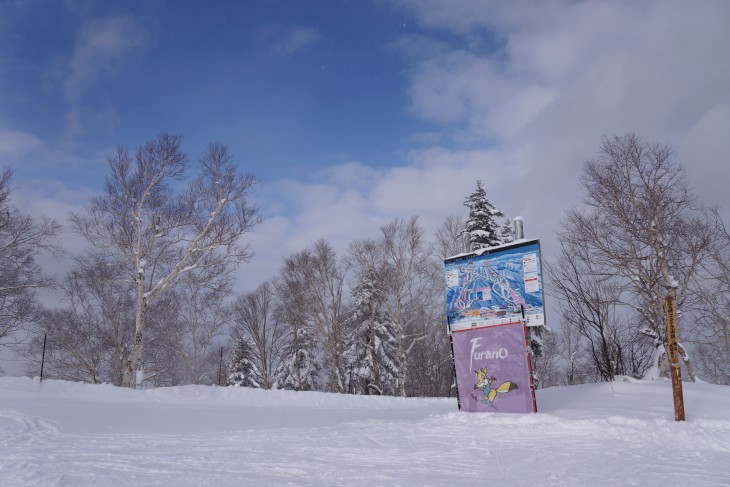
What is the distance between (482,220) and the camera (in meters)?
22.5

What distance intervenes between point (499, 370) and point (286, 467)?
5.60 m

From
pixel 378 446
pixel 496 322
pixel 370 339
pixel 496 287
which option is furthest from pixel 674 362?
pixel 370 339

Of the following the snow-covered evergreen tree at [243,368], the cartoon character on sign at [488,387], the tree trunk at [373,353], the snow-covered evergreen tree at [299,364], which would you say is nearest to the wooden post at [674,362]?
the cartoon character on sign at [488,387]

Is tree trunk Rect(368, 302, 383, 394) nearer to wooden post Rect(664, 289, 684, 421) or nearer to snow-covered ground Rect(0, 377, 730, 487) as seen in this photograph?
snow-covered ground Rect(0, 377, 730, 487)

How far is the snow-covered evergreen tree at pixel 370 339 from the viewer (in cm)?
2602

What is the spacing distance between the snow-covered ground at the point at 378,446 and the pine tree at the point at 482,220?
11048mm

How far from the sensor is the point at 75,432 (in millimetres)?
7016

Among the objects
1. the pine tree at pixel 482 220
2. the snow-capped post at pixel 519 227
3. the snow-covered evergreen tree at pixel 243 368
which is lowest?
the snow-covered evergreen tree at pixel 243 368

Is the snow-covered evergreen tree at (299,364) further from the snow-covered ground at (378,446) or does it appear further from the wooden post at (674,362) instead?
the wooden post at (674,362)

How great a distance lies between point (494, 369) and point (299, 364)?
74.8 ft

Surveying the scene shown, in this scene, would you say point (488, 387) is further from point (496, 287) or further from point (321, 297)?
point (321, 297)

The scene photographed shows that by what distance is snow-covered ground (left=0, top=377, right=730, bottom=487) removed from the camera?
4.58 metres

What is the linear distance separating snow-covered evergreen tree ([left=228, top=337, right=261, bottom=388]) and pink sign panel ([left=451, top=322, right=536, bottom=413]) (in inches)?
943

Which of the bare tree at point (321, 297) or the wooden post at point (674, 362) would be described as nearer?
the wooden post at point (674, 362)
